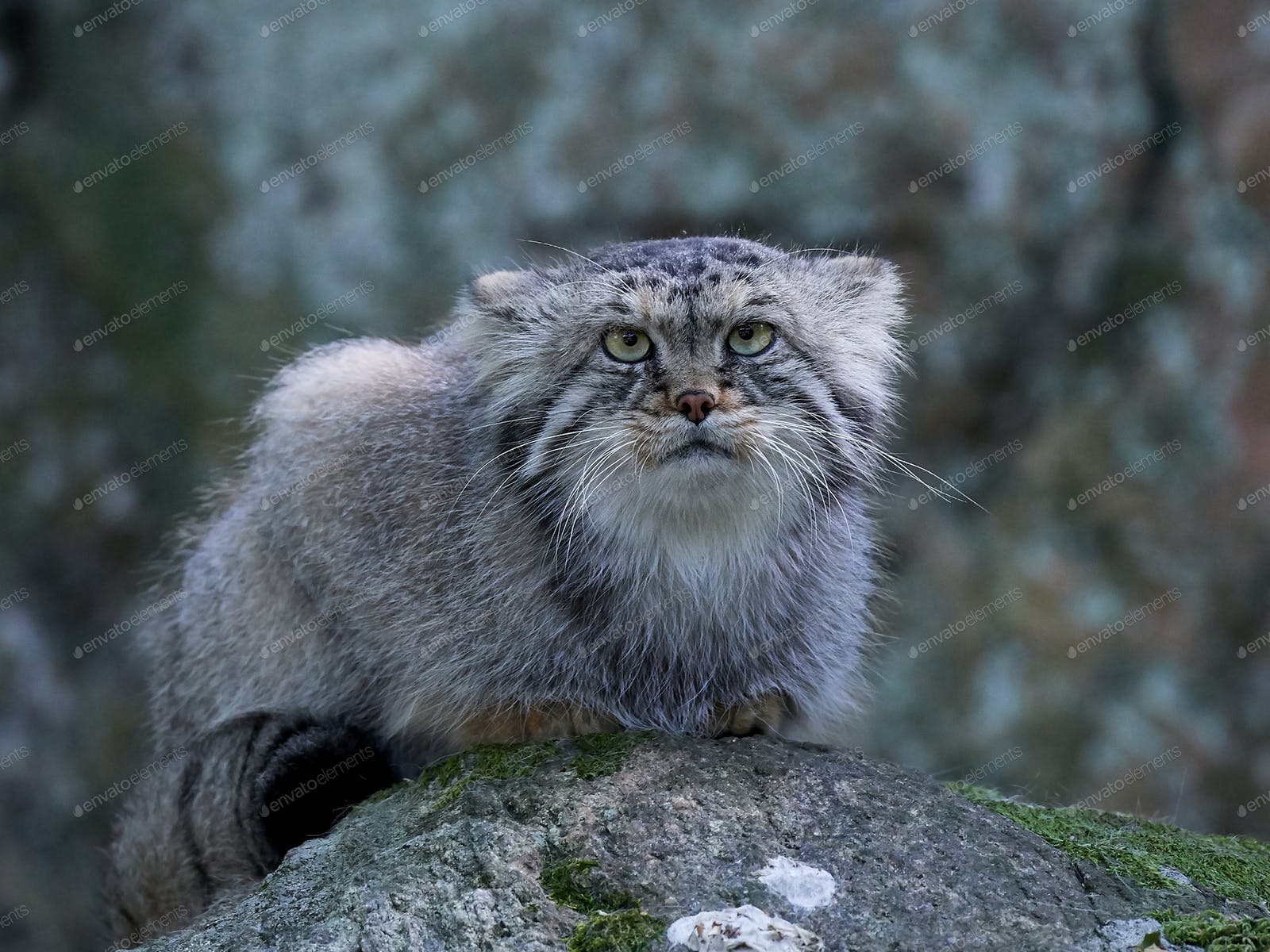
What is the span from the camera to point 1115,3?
7.46 metres

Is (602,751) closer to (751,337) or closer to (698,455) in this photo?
(698,455)

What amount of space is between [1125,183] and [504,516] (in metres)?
4.96

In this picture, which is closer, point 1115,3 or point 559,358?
point 559,358

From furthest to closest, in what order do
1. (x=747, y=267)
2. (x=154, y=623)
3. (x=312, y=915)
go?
(x=154, y=623) → (x=747, y=267) → (x=312, y=915)

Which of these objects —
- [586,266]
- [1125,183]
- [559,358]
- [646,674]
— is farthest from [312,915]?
[1125,183]

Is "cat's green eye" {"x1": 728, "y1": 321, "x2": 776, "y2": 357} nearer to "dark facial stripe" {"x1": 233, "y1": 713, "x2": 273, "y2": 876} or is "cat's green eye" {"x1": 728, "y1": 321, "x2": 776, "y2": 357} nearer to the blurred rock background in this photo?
"dark facial stripe" {"x1": 233, "y1": 713, "x2": 273, "y2": 876}

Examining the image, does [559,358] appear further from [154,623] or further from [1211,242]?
[1211,242]

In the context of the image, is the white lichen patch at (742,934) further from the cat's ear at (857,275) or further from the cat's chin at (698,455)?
the cat's ear at (857,275)

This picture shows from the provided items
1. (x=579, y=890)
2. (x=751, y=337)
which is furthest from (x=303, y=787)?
(x=751, y=337)

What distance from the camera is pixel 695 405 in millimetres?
3576

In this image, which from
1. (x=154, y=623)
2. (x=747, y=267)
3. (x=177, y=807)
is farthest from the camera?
(x=154, y=623)

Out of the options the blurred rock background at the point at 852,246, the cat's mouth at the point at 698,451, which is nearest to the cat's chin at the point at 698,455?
the cat's mouth at the point at 698,451

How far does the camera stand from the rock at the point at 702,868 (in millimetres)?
3104

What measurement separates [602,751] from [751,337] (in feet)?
4.07
